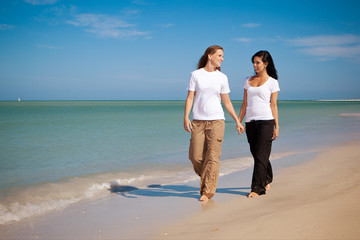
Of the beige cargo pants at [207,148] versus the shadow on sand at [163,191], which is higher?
the beige cargo pants at [207,148]

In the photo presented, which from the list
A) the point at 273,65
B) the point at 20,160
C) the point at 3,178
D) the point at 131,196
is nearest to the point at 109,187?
the point at 131,196

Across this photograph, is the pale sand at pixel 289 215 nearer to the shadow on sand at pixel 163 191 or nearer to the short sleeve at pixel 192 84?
the shadow on sand at pixel 163 191

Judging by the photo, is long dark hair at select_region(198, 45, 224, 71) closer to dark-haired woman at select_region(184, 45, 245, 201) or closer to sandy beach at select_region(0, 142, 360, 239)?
dark-haired woman at select_region(184, 45, 245, 201)

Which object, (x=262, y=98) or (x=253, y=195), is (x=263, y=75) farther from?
(x=253, y=195)

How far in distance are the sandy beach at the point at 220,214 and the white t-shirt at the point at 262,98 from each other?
107 cm

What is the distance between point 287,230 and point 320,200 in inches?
44.0

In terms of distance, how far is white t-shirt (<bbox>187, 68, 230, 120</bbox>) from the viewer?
381 cm

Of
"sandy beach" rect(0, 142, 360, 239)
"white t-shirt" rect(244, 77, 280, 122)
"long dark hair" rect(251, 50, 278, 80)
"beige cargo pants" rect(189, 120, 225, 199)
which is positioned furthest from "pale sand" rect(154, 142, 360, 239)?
"long dark hair" rect(251, 50, 278, 80)

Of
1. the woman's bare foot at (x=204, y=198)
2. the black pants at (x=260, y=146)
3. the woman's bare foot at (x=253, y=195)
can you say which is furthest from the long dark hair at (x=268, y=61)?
the woman's bare foot at (x=204, y=198)

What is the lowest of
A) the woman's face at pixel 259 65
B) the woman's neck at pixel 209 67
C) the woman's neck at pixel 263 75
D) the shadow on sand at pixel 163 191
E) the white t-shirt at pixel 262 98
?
the shadow on sand at pixel 163 191

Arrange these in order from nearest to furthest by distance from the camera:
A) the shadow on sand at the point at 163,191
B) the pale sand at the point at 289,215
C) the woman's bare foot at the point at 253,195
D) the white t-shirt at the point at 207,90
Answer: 1. the pale sand at the point at 289,215
2. the white t-shirt at the point at 207,90
3. the woman's bare foot at the point at 253,195
4. the shadow on sand at the point at 163,191

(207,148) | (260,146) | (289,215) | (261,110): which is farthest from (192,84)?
(289,215)

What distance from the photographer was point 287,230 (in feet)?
8.73

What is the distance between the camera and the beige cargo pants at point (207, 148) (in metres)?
3.88
